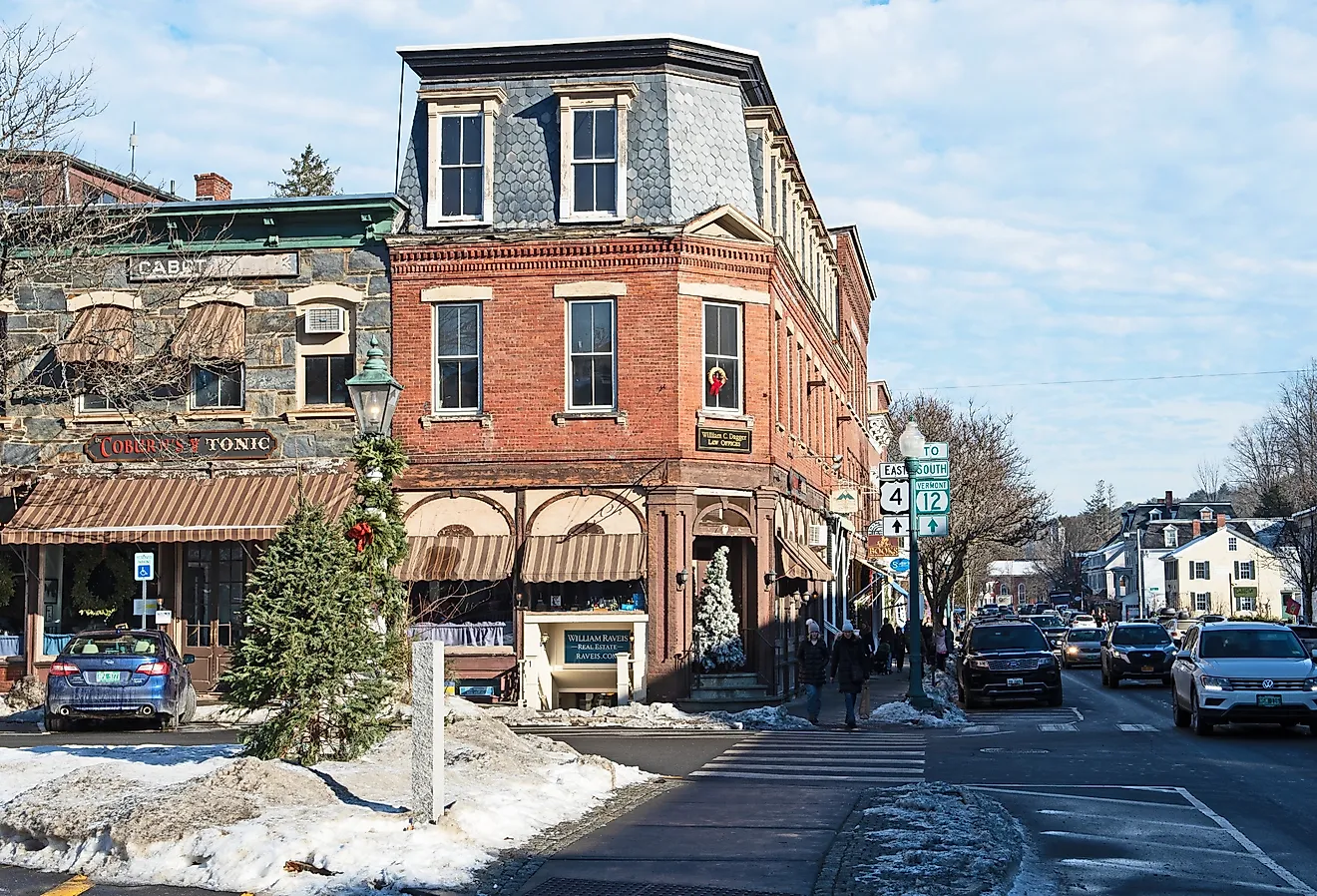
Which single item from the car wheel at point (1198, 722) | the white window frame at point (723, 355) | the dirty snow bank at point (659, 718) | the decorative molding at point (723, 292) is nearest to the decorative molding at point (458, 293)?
the decorative molding at point (723, 292)

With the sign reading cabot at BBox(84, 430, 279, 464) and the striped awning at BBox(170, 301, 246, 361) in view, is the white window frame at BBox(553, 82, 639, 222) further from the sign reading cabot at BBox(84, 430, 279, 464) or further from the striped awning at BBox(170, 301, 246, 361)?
the sign reading cabot at BBox(84, 430, 279, 464)

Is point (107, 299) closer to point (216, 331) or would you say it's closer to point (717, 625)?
point (216, 331)

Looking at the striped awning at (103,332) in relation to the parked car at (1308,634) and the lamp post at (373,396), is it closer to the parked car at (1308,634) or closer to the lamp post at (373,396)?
the lamp post at (373,396)

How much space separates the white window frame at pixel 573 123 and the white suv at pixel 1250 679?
13.2 m

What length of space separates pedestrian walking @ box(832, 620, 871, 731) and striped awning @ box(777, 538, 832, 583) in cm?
494

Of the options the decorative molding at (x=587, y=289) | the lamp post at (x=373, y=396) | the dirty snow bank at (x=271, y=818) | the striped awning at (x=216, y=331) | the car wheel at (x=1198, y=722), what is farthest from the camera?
the striped awning at (x=216, y=331)

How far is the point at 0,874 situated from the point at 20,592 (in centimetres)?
2157

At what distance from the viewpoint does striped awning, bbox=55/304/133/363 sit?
90.2 ft

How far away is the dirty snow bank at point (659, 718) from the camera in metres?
24.5

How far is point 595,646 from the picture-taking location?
92.9 ft

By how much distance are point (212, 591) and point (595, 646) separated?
8.05 m

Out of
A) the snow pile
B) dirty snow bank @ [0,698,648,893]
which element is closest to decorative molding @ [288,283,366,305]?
dirty snow bank @ [0,698,648,893]

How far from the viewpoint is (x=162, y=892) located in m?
9.59

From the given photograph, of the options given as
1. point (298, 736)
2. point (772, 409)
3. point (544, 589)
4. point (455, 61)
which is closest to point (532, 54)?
point (455, 61)
